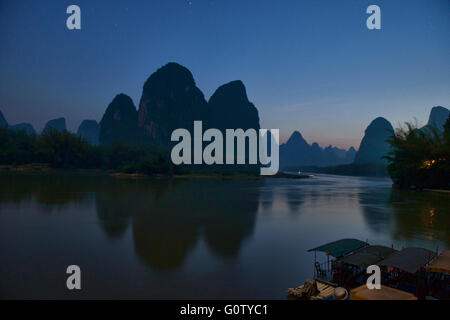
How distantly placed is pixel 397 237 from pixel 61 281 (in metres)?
16.5

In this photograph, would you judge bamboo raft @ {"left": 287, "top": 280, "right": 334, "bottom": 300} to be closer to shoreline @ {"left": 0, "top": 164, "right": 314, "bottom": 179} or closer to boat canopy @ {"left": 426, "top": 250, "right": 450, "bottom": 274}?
boat canopy @ {"left": 426, "top": 250, "right": 450, "bottom": 274}

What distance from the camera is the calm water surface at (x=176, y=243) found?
830 centimetres

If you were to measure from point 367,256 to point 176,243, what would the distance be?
27.9 ft

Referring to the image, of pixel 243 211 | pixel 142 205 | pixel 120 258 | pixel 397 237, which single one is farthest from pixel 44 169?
pixel 397 237

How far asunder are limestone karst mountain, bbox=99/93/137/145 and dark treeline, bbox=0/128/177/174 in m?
72.6

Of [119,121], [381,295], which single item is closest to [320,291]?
[381,295]

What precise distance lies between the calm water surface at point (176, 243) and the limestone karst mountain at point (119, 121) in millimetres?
148651

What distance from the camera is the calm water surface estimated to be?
327 inches

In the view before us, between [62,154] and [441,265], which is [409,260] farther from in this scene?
[62,154]

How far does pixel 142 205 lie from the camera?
2398 centimetres

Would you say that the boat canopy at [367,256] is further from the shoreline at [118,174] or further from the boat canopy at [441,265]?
the shoreline at [118,174]

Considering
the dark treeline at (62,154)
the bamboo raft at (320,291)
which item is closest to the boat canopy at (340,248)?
the bamboo raft at (320,291)
